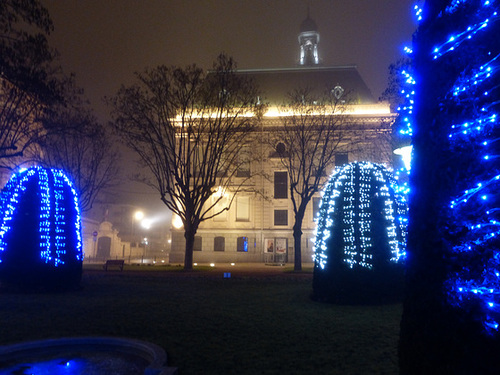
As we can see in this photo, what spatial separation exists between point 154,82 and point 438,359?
21665mm

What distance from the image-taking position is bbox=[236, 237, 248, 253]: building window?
1630 inches

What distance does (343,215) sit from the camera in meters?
10.9

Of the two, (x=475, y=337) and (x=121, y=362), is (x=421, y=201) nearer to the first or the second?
(x=475, y=337)

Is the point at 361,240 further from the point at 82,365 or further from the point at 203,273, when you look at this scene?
the point at 203,273

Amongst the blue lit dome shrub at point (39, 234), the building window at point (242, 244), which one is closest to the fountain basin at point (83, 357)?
the blue lit dome shrub at point (39, 234)

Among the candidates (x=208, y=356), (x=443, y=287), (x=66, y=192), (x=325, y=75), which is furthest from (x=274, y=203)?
(x=443, y=287)

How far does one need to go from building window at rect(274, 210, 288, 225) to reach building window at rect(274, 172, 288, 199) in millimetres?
1690

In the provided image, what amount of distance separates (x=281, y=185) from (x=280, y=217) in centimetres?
365

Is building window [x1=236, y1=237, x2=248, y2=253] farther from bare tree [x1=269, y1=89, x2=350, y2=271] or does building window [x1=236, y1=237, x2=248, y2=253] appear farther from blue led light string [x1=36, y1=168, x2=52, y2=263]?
blue led light string [x1=36, y1=168, x2=52, y2=263]

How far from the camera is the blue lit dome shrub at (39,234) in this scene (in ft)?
41.6

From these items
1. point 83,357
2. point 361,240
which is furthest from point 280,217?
point 83,357

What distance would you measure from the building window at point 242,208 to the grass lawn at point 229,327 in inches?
1146

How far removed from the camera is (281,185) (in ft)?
142

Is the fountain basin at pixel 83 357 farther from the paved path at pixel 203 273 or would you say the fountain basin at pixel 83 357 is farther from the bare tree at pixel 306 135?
the bare tree at pixel 306 135
